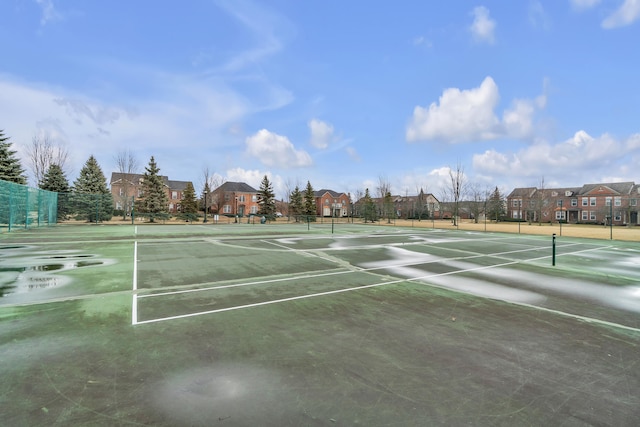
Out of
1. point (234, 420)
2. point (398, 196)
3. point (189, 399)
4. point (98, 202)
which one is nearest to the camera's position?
point (234, 420)

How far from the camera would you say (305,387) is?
322 centimetres

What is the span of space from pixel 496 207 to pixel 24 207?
7789cm

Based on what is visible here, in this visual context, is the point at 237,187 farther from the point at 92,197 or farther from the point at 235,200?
the point at 92,197

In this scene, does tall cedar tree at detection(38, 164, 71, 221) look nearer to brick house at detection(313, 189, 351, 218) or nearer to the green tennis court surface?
the green tennis court surface

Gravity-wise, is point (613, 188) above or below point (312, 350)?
above

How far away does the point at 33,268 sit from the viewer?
9195mm

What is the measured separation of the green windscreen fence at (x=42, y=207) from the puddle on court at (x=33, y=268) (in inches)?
414

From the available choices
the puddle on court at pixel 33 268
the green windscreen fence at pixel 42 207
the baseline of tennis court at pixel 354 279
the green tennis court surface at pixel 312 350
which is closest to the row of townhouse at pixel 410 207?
the green windscreen fence at pixel 42 207

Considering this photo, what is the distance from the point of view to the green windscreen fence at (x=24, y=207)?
20.7 metres

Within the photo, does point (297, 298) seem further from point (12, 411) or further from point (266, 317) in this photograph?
point (12, 411)

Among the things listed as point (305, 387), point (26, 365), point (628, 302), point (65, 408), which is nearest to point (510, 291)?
point (628, 302)

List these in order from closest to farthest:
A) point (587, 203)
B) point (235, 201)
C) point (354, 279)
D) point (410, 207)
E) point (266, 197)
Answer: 1. point (354, 279)
2. point (266, 197)
3. point (587, 203)
4. point (235, 201)
5. point (410, 207)

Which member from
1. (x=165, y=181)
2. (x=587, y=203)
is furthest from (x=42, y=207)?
(x=587, y=203)

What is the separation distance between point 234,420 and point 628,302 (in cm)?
879
